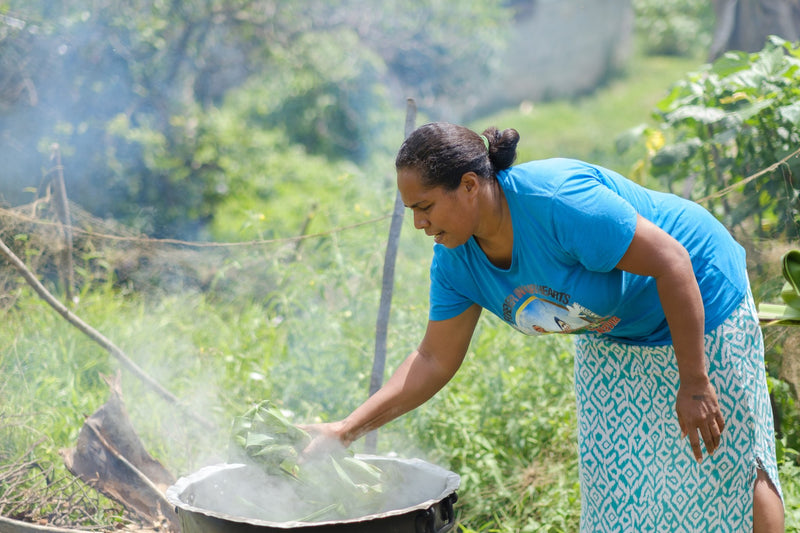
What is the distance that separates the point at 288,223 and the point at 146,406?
3989mm

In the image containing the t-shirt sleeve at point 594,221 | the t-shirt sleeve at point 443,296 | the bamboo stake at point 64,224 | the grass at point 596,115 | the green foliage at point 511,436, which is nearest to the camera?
the t-shirt sleeve at point 594,221

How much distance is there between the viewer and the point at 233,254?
16.6 ft

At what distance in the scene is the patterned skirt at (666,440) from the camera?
2258mm

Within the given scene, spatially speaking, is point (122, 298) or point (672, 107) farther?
point (122, 298)

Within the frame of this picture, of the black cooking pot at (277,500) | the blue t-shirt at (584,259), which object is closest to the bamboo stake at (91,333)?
the black cooking pot at (277,500)

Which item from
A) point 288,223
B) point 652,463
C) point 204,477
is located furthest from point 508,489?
point 288,223

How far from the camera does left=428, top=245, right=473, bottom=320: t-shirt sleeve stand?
2.46 metres

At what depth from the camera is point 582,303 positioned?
221cm

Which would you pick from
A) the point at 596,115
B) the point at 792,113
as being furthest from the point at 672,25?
the point at 792,113

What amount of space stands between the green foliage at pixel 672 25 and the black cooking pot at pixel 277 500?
48.8 feet

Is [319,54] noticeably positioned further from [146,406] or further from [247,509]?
[247,509]

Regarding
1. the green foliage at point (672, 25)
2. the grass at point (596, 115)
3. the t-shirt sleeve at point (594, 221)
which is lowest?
the t-shirt sleeve at point (594, 221)

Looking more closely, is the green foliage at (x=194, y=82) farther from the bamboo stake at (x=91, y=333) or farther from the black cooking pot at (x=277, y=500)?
the black cooking pot at (x=277, y=500)

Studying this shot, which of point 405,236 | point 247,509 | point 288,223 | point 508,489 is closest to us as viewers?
point 247,509
